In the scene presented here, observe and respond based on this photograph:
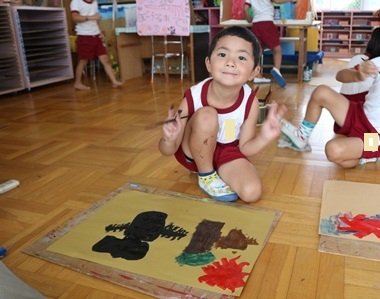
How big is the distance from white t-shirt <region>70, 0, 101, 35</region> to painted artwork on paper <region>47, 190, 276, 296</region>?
Answer: 2.10m

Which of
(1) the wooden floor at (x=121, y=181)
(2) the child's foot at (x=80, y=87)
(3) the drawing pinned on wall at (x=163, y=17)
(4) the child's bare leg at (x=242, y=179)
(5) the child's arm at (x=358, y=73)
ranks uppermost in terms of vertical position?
(3) the drawing pinned on wall at (x=163, y=17)

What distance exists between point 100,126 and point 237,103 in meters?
0.90

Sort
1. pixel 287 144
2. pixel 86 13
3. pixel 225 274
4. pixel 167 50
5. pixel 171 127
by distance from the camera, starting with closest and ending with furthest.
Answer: pixel 225 274, pixel 171 127, pixel 287 144, pixel 86 13, pixel 167 50

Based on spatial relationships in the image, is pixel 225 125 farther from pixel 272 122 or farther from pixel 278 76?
pixel 278 76

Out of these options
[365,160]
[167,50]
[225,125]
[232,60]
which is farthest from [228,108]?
[167,50]

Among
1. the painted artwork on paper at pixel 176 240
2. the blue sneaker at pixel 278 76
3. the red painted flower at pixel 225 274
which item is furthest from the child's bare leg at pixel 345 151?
the blue sneaker at pixel 278 76

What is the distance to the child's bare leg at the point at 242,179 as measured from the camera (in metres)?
1.00

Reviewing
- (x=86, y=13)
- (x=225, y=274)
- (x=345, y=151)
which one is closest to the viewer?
(x=225, y=274)

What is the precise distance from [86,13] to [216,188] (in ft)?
7.20

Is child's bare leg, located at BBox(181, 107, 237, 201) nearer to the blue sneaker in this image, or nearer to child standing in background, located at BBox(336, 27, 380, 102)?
child standing in background, located at BBox(336, 27, 380, 102)

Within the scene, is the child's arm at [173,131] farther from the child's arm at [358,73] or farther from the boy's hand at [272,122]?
the child's arm at [358,73]

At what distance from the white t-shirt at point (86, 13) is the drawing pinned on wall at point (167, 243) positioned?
210 centimetres

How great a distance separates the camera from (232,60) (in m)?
0.98

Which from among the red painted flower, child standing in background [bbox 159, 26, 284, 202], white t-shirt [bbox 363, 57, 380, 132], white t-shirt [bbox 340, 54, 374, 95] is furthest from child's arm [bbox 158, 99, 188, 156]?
white t-shirt [bbox 340, 54, 374, 95]
